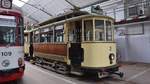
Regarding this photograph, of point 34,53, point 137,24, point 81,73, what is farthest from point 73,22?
point 34,53

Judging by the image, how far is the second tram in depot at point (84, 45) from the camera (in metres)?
9.79

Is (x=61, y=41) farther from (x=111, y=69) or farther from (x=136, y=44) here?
(x=136, y=44)

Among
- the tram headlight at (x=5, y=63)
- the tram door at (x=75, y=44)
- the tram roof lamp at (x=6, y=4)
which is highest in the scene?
the tram roof lamp at (x=6, y=4)

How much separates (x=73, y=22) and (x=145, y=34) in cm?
543

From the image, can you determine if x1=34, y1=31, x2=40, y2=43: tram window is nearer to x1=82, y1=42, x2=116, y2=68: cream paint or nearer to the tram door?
the tram door

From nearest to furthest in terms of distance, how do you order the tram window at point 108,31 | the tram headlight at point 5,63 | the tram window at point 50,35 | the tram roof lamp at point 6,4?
the tram headlight at point 5,63 → the tram roof lamp at point 6,4 → the tram window at point 108,31 → the tram window at point 50,35

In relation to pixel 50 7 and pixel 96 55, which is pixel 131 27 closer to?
pixel 96 55

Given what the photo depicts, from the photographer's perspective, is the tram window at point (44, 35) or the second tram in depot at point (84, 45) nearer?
the second tram in depot at point (84, 45)

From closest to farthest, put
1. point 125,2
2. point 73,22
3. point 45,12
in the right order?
point 73,22 < point 125,2 < point 45,12

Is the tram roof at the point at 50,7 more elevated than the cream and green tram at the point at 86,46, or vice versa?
the tram roof at the point at 50,7

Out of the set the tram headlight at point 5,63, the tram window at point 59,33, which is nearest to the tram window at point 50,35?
the tram window at point 59,33

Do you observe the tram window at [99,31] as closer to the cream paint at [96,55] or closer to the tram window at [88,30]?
the tram window at [88,30]

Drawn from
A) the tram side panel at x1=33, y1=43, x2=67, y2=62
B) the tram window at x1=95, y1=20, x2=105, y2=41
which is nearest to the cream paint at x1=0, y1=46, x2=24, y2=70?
the tram side panel at x1=33, y1=43, x2=67, y2=62

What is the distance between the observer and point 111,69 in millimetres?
10234
